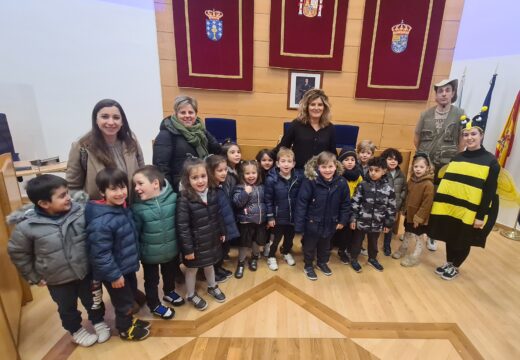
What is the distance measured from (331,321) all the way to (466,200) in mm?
1389

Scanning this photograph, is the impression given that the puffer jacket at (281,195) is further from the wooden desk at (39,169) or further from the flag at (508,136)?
the flag at (508,136)

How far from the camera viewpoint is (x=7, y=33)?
302 cm

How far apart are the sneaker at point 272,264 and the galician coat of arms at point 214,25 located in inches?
110

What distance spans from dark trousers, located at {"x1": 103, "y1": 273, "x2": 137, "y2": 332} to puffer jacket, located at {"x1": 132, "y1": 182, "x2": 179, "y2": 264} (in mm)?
197

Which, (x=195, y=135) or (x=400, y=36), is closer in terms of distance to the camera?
(x=195, y=135)

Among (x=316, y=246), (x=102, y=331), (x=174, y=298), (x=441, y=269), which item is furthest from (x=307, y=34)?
(x=102, y=331)

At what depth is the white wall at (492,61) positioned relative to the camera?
3207 millimetres

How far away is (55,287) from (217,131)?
6.80 ft

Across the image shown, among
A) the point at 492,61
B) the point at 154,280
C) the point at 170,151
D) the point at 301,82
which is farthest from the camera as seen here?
the point at 301,82

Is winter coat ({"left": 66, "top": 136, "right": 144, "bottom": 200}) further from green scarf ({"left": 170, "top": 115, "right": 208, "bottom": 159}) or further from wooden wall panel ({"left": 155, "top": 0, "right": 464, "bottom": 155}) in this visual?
wooden wall panel ({"left": 155, "top": 0, "right": 464, "bottom": 155})

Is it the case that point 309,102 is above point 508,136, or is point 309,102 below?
above

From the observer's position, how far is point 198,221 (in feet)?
5.63

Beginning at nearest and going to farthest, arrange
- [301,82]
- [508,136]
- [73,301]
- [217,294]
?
1. [73,301]
2. [217,294]
3. [508,136]
4. [301,82]

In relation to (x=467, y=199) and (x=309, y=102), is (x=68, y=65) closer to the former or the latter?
(x=309, y=102)
